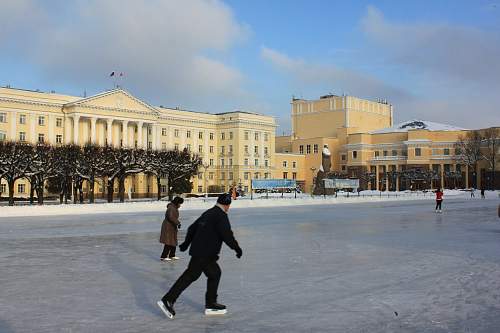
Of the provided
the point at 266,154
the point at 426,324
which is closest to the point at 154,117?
the point at 266,154

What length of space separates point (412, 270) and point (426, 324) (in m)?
4.65

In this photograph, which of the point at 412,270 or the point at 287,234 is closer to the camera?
the point at 412,270

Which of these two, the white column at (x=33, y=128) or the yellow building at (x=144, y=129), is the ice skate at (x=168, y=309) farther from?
the white column at (x=33, y=128)

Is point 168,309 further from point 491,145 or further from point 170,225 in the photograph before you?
point 491,145

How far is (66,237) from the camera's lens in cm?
1998

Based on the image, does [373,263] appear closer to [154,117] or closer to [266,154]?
[154,117]

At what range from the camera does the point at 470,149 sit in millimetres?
94875

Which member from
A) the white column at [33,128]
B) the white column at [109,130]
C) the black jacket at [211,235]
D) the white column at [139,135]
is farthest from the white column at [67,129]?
the black jacket at [211,235]

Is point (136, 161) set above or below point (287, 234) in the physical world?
above

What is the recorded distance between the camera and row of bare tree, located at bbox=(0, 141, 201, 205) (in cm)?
4825

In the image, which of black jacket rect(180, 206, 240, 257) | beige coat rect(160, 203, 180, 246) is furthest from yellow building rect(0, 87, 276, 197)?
black jacket rect(180, 206, 240, 257)

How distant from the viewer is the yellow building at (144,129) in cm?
7519

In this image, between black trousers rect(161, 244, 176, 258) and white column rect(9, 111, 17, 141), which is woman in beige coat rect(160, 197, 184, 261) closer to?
black trousers rect(161, 244, 176, 258)

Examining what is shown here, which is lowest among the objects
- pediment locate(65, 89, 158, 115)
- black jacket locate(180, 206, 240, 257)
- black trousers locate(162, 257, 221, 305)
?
black trousers locate(162, 257, 221, 305)
